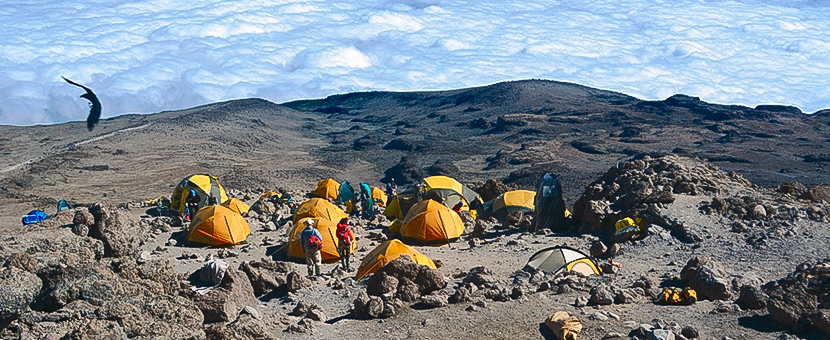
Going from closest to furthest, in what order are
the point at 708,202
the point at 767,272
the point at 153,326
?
the point at 153,326 → the point at 767,272 → the point at 708,202

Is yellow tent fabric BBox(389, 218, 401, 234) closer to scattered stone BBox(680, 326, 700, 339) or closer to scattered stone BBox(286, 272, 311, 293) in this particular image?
scattered stone BBox(286, 272, 311, 293)

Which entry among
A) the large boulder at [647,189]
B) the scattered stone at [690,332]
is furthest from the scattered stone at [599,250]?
the scattered stone at [690,332]

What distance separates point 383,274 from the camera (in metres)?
10.3

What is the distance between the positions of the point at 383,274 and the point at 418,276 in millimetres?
543

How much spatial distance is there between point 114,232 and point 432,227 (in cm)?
746

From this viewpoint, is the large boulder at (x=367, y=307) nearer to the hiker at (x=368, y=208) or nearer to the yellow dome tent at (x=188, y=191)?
the hiker at (x=368, y=208)

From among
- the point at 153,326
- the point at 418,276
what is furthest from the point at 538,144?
the point at 153,326

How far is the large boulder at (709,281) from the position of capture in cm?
977

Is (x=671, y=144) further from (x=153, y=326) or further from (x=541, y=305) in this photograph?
(x=153, y=326)

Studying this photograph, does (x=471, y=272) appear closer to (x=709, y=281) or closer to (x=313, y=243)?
(x=313, y=243)

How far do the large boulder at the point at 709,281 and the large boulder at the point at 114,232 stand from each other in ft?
31.9

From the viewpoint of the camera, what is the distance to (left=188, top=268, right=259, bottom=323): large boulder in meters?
9.01

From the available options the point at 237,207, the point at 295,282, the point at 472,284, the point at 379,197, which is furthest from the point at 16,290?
the point at 379,197

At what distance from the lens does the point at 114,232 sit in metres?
12.0
